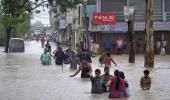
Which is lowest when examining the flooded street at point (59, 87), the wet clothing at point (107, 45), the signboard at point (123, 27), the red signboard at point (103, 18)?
the wet clothing at point (107, 45)

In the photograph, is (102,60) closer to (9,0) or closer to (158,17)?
(9,0)

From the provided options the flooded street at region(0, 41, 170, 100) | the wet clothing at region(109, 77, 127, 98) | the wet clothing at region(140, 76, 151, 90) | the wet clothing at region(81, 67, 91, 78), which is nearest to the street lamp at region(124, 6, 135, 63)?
the flooded street at region(0, 41, 170, 100)

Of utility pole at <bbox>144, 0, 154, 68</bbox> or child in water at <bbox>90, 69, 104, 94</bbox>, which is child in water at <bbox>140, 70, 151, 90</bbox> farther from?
utility pole at <bbox>144, 0, 154, 68</bbox>

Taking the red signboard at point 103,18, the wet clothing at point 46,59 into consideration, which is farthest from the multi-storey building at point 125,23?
the wet clothing at point 46,59

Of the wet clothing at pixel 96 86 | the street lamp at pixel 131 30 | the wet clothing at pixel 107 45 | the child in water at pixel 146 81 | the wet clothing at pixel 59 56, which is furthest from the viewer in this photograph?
the wet clothing at pixel 107 45

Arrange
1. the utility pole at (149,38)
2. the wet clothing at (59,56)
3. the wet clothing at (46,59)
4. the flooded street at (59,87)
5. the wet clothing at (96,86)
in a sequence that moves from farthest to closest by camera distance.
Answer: the wet clothing at (46,59) < the wet clothing at (59,56) < the utility pole at (149,38) < the wet clothing at (96,86) < the flooded street at (59,87)

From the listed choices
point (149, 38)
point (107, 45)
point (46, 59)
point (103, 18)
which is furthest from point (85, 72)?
point (103, 18)

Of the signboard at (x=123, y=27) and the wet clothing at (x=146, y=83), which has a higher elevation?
the signboard at (x=123, y=27)

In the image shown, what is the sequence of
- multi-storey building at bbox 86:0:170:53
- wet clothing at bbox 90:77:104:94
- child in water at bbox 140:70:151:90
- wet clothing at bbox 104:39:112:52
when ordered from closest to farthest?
wet clothing at bbox 90:77:104:94, child in water at bbox 140:70:151:90, wet clothing at bbox 104:39:112:52, multi-storey building at bbox 86:0:170:53

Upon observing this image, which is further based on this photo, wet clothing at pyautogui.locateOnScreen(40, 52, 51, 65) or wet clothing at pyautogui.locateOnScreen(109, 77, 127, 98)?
wet clothing at pyautogui.locateOnScreen(40, 52, 51, 65)

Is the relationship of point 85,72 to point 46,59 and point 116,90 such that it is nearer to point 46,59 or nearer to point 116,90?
point 116,90

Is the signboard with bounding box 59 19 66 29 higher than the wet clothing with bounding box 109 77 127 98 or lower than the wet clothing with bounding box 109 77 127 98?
lower

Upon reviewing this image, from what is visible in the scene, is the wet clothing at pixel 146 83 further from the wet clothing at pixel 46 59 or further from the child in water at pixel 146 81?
the wet clothing at pixel 46 59

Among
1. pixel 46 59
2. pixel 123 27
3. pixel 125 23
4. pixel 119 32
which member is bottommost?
pixel 46 59
